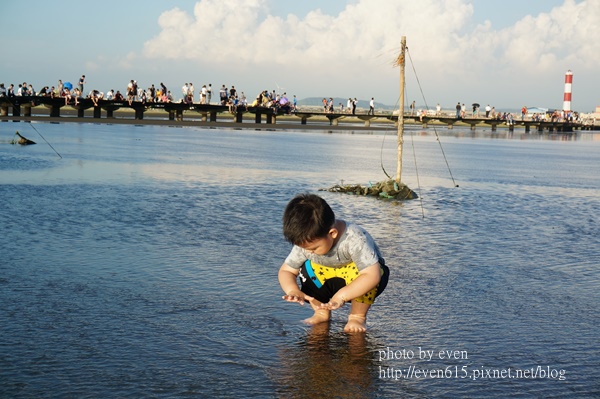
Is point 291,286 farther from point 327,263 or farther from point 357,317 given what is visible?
point 357,317

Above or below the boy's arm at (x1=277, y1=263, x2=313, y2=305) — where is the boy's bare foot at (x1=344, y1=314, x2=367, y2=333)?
below

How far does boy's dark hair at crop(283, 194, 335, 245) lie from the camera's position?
4387mm

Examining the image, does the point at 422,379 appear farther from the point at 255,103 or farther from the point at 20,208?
the point at 255,103

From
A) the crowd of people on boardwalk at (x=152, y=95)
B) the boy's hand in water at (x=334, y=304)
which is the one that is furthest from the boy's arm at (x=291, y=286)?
the crowd of people on boardwalk at (x=152, y=95)

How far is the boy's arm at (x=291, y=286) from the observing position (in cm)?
464

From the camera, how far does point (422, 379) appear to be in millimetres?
4152

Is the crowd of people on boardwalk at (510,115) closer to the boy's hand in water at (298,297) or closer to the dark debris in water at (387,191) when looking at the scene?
the dark debris in water at (387,191)

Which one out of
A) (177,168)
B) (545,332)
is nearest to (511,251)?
(545,332)

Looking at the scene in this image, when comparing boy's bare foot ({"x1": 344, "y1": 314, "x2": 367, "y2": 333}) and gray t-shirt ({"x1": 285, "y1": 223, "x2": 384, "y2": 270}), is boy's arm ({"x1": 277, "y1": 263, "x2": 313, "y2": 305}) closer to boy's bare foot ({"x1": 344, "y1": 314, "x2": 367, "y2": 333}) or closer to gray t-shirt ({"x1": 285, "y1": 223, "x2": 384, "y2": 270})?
gray t-shirt ({"x1": 285, "y1": 223, "x2": 384, "y2": 270})

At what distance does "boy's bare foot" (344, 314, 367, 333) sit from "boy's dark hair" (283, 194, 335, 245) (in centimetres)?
79

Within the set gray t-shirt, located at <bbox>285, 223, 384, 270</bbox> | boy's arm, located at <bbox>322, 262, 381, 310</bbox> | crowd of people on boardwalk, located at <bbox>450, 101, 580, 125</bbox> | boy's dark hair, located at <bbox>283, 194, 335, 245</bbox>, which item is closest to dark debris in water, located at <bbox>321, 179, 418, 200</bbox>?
gray t-shirt, located at <bbox>285, 223, 384, 270</bbox>

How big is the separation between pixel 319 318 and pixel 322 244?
2.52ft

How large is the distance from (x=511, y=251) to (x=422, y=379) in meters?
4.67

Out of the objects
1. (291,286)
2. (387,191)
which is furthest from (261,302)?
(387,191)
